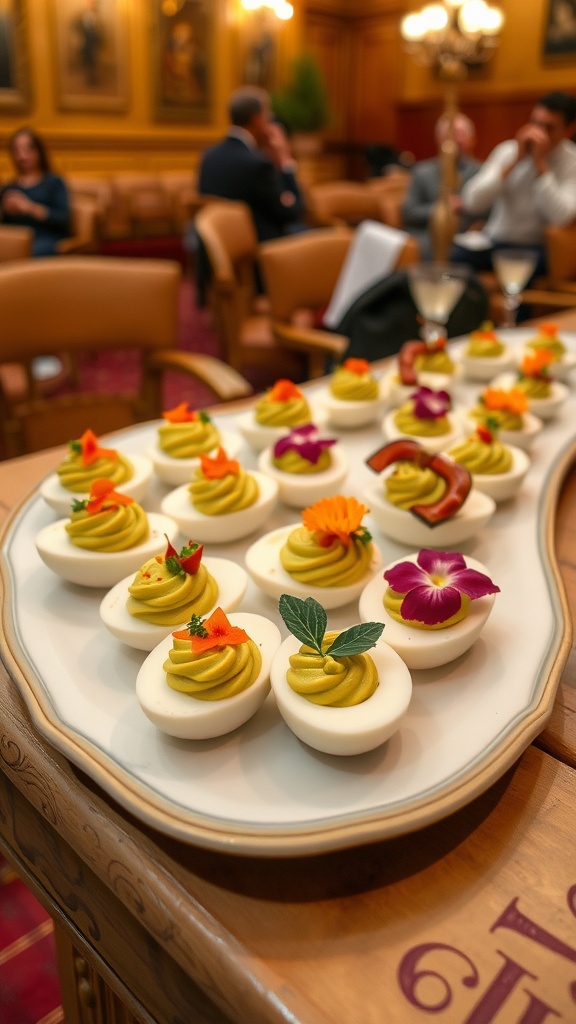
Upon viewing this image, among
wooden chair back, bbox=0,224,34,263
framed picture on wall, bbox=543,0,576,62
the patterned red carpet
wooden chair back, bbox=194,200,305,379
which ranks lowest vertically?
the patterned red carpet

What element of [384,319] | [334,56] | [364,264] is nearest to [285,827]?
[384,319]

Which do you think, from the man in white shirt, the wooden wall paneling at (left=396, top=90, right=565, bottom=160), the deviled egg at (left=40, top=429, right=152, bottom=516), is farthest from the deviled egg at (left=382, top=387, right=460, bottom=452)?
the wooden wall paneling at (left=396, top=90, right=565, bottom=160)

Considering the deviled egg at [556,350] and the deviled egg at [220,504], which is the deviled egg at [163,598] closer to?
the deviled egg at [220,504]

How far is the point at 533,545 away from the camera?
36.6 inches

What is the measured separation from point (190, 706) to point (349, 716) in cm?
13

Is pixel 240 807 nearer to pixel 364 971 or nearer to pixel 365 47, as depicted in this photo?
pixel 364 971

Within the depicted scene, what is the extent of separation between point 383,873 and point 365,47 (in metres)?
10.6

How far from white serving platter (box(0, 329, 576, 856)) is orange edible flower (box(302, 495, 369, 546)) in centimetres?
9

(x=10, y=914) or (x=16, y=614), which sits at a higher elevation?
(x=16, y=614)

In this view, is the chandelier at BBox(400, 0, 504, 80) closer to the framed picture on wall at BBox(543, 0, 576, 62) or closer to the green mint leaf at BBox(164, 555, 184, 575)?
the green mint leaf at BBox(164, 555, 184, 575)

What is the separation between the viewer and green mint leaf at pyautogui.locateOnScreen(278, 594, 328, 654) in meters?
0.64

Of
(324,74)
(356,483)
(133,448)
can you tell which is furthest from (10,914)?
(324,74)

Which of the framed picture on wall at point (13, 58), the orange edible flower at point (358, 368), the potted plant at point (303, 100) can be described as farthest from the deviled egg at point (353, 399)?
the potted plant at point (303, 100)

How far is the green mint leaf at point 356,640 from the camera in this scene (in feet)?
2.02
